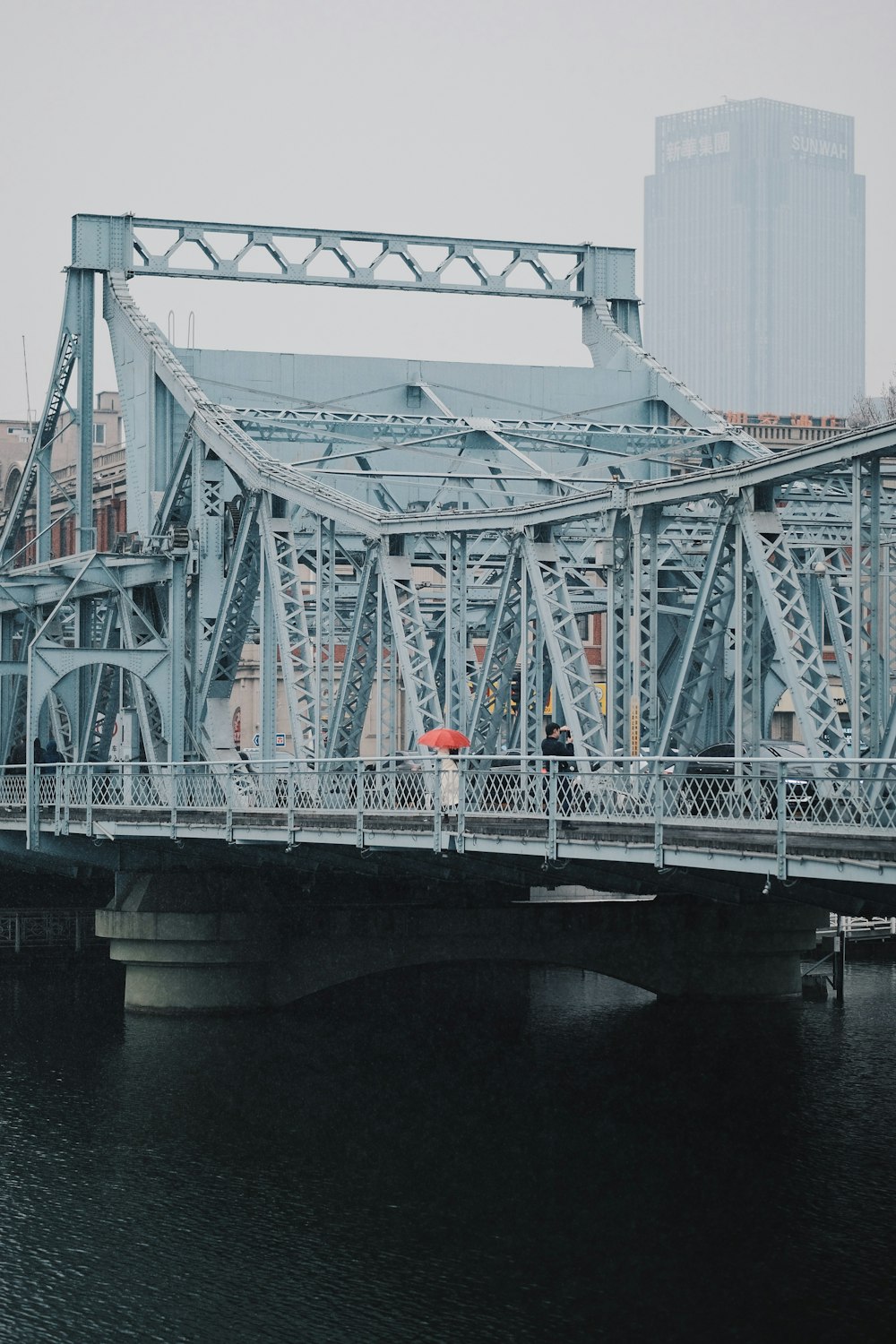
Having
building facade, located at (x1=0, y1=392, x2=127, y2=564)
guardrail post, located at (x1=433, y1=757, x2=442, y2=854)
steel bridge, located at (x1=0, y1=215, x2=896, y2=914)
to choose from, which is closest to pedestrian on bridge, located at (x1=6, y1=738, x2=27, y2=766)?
steel bridge, located at (x1=0, y1=215, x2=896, y2=914)

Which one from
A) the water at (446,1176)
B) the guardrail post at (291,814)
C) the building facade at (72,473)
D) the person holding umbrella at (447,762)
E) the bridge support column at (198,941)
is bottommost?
the water at (446,1176)

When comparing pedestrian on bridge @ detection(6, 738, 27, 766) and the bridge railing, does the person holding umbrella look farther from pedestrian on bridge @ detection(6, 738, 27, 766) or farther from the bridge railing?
pedestrian on bridge @ detection(6, 738, 27, 766)

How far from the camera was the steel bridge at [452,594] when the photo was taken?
26875 millimetres

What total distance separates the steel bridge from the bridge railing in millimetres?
118

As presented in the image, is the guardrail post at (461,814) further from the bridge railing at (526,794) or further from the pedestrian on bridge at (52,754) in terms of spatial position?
the pedestrian on bridge at (52,754)

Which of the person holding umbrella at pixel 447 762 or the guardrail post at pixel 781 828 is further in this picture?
the person holding umbrella at pixel 447 762

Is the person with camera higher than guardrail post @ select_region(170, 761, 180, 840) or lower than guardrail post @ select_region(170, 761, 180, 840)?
higher

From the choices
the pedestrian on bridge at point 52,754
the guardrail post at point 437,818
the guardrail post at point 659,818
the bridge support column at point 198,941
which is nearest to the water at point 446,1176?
the bridge support column at point 198,941

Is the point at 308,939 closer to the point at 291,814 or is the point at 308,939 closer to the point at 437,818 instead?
the point at 291,814

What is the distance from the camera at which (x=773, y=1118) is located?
1459 inches

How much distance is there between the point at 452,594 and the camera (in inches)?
1471

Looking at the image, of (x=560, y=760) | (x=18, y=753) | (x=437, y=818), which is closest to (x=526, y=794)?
(x=560, y=760)

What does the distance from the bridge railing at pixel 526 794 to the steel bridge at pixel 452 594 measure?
12 centimetres

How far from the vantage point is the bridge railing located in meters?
24.4
